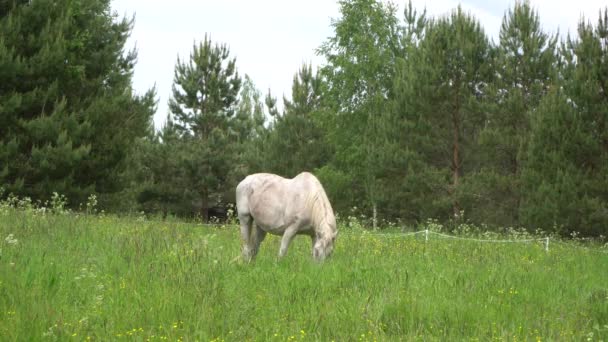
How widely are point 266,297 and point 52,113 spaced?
589 inches

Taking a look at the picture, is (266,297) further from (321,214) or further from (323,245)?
(321,214)

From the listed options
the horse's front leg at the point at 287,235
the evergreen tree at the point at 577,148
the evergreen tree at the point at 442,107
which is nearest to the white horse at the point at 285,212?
the horse's front leg at the point at 287,235

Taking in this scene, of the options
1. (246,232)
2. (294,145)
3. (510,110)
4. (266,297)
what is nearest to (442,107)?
(510,110)

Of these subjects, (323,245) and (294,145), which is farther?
(294,145)

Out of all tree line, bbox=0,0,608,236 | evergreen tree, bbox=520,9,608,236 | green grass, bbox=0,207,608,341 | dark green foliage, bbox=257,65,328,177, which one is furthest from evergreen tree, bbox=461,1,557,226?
green grass, bbox=0,207,608,341

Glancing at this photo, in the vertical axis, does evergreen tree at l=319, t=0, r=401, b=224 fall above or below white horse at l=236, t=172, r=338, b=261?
above

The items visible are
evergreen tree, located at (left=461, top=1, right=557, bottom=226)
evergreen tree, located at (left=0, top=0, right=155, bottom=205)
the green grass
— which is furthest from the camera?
evergreen tree, located at (left=461, top=1, right=557, bottom=226)

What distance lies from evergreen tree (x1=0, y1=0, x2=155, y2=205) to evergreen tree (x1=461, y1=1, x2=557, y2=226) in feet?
45.1

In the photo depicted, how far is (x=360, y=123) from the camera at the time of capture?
2870 centimetres

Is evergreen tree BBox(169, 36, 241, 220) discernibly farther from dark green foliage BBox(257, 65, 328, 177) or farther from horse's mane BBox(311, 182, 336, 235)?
horse's mane BBox(311, 182, 336, 235)

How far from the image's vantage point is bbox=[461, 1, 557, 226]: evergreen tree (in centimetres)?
2406

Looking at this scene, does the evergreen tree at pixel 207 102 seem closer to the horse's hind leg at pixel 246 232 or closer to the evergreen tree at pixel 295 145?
the evergreen tree at pixel 295 145

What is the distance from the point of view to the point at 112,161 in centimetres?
2183

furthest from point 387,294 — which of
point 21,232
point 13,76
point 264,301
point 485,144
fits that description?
point 485,144
